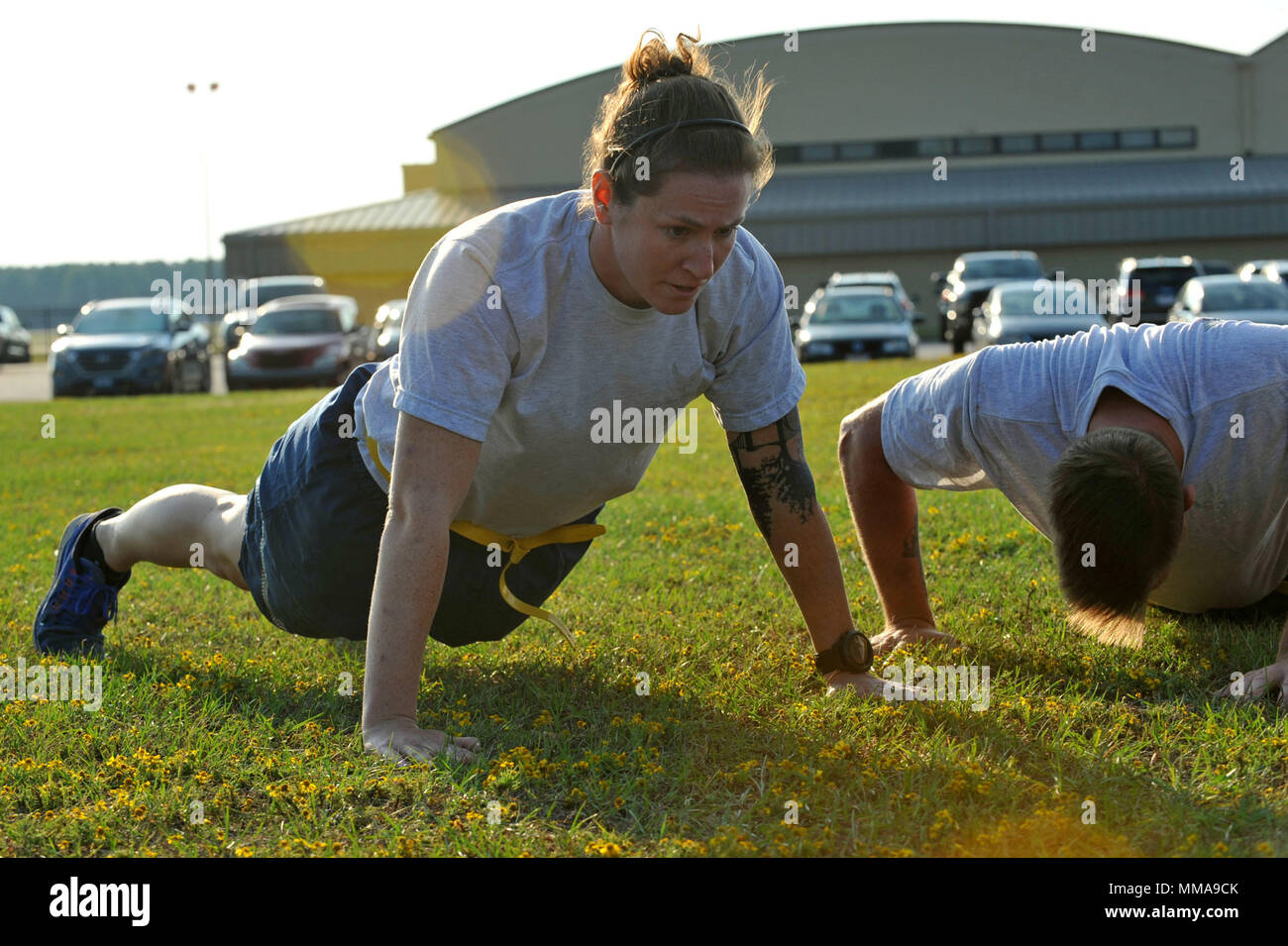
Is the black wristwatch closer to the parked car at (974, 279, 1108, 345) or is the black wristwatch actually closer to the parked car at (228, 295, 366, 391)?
the parked car at (974, 279, 1108, 345)

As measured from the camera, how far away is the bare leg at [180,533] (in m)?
4.29

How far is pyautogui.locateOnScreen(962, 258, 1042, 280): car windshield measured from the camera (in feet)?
94.7

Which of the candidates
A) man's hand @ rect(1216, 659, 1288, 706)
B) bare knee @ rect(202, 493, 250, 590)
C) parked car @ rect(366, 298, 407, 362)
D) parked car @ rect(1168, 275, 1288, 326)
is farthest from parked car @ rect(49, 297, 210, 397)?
man's hand @ rect(1216, 659, 1288, 706)

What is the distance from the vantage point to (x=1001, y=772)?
321 cm

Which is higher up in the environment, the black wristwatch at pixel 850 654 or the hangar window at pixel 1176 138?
the hangar window at pixel 1176 138

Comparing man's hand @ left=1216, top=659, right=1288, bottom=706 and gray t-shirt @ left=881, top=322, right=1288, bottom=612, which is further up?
gray t-shirt @ left=881, top=322, right=1288, bottom=612

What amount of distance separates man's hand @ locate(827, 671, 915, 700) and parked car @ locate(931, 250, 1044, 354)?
23.5 meters

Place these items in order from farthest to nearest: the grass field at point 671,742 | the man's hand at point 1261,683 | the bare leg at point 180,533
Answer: the bare leg at point 180,533, the man's hand at point 1261,683, the grass field at point 671,742

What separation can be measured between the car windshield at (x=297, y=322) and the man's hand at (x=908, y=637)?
1987 cm

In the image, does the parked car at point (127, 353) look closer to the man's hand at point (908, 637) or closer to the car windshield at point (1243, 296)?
the car windshield at point (1243, 296)

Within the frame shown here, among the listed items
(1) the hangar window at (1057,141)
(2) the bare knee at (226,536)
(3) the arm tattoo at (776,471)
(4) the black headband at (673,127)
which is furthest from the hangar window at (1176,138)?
(4) the black headband at (673,127)

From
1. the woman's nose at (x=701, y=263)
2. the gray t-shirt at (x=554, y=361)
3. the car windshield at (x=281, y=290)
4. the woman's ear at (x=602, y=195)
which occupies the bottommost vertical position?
the gray t-shirt at (x=554, y=361)

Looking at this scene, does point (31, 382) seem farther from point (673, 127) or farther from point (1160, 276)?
point (673, 127)

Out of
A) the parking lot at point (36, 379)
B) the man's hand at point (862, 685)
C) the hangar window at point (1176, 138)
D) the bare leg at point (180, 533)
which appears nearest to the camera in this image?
the man's hand at point (862, 685)
